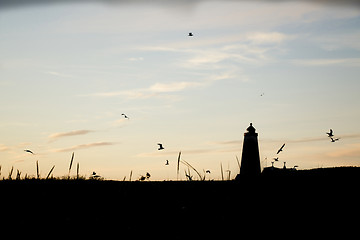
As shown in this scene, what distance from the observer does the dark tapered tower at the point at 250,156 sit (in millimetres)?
15198

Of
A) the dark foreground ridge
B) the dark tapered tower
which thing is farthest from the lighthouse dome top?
the dark foreground ridge

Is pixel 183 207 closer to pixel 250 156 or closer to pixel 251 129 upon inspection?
pixel 250 156

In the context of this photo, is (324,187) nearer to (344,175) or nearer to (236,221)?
(344,175)

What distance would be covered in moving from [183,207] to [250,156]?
300 inches

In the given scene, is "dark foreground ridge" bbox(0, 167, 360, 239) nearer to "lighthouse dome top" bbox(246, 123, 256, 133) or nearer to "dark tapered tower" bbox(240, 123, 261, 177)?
"dark tapered tower" bbox(240, 123, 261, 177)

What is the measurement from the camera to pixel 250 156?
15.2 metres

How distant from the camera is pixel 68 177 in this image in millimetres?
11195

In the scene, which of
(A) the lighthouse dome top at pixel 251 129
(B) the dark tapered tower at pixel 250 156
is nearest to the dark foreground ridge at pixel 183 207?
(B) the dark tapered tower at pixel 250 156

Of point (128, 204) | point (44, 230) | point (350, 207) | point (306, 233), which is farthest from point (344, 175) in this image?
point (44, 230)

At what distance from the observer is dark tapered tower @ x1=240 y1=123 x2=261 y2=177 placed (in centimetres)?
1520

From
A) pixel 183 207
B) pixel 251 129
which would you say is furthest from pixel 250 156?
pixel 183 207

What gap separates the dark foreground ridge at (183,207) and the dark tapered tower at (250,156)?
4.61 meters

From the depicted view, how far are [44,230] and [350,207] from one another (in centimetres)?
529

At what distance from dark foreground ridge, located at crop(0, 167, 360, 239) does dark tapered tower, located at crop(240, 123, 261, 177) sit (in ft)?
15.1
